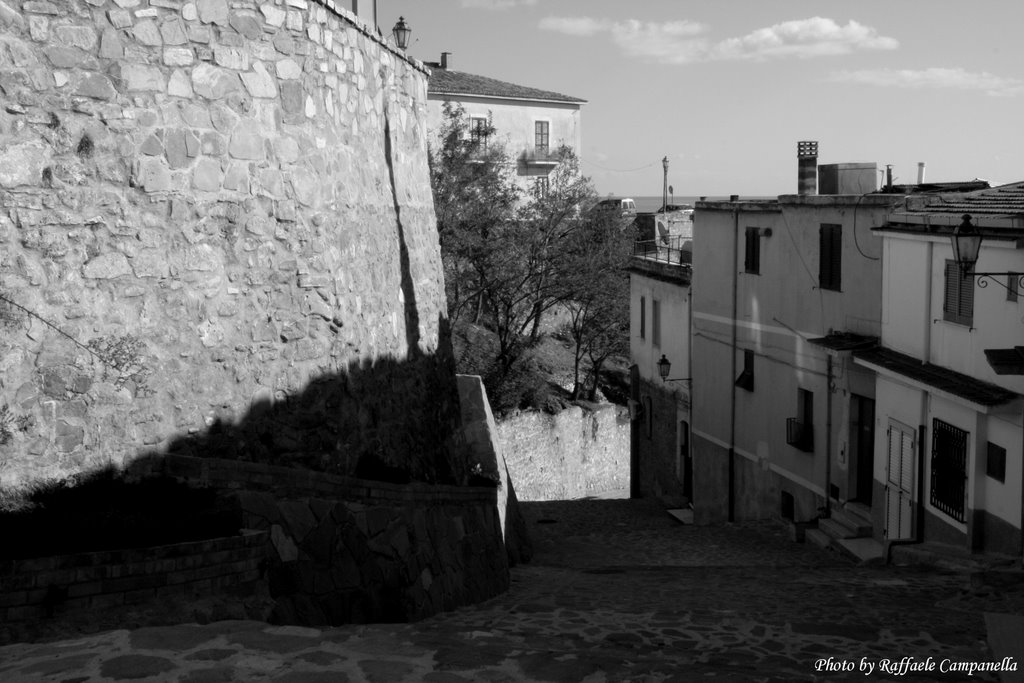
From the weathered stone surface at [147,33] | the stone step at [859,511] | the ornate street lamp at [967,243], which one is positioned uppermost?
the weathered stone surface at [147,33]

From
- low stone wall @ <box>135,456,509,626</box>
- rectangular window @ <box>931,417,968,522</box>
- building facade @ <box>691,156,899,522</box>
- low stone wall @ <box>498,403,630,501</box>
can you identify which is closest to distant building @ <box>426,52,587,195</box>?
low stone wall @ <box>498,403,630,501</box>

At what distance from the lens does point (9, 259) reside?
19.2 feet

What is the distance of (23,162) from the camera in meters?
5.95

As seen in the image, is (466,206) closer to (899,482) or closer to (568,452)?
(568,452)

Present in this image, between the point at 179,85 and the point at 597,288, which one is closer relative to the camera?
the point at 179,85

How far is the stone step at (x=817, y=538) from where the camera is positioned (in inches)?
626

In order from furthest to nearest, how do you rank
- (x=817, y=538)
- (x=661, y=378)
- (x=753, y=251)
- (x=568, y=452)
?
(x=568, y=452) < (x=661, y=378) < (x=753, y=251) < (x=817, y=538)

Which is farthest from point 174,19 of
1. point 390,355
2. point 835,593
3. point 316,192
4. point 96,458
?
point 835,593

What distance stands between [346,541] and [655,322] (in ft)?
64.1

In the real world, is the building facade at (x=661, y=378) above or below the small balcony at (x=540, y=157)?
below

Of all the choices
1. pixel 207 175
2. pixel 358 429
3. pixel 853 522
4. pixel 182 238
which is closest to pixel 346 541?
pixel 358 429

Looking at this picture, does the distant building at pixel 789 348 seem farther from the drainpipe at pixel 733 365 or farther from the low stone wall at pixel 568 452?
the low stone wall at pixel 568 452

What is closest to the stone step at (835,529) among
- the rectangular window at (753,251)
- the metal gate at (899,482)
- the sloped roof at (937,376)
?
the metal gate at (899,482)

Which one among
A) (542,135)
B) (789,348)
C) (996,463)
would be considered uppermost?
(542,135)
